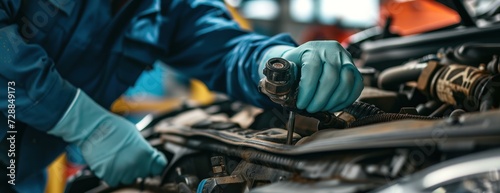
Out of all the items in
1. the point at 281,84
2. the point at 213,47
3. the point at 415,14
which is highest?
the point at 281,84

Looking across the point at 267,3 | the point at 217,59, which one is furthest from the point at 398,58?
the point at 267,3

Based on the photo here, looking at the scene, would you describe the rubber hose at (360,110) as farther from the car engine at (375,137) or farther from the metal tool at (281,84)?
the metal tool at (281,84)

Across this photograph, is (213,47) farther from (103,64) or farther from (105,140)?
(105,140)

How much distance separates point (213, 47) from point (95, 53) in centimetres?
30

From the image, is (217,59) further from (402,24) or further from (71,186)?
(402,24)

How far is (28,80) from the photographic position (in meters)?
1.23

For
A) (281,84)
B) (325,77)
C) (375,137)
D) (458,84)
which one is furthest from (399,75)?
(375,137)

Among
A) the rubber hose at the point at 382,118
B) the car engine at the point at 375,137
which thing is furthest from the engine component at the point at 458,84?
the rubber hose at the point at 382,118

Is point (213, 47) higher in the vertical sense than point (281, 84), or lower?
lower

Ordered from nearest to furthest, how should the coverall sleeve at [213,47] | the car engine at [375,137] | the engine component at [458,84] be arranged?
the car engine at [375,137]
the engine component at [458,84]
the coverall sleeve at [213,47]

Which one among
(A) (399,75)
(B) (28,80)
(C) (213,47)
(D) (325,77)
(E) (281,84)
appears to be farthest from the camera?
(C) (213,47)

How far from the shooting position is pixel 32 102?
4.03ft

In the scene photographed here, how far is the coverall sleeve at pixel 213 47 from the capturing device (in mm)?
1387

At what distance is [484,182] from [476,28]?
0.91 meters
